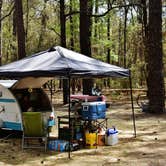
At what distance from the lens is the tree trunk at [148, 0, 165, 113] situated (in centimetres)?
1616

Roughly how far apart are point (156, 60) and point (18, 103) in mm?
7409

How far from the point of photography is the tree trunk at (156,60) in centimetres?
1616

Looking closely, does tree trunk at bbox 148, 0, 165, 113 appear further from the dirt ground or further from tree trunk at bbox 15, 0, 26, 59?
tree trunk at bbox 15, 0, 26, 59

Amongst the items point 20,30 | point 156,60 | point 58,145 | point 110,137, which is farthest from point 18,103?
point 20,30

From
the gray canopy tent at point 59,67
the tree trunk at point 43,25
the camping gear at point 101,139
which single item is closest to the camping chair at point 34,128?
the gray canopy tent at point 59,67

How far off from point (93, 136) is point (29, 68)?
→ 2.18 meters

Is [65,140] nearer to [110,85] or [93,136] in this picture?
[93,136]

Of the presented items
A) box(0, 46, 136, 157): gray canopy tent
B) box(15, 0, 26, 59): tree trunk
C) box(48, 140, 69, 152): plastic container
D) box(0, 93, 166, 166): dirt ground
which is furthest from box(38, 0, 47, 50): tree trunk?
box(48, 140, 69, 152): plastic container

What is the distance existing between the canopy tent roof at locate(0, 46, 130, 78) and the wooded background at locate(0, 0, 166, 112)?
6.59 meters

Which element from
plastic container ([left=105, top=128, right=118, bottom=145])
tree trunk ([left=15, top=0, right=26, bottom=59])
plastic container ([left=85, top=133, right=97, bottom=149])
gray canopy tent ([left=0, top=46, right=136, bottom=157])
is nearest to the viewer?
gray canopy tent ([left=0, top=46, right=136, bottom=157])

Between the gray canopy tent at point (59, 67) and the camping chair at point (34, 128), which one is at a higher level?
the gray canopy tent at point (59, 67)

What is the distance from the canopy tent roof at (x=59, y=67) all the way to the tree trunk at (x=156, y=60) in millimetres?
6294

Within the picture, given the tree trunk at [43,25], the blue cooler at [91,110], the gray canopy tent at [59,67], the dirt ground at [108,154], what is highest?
the tree trunk at [43,25]

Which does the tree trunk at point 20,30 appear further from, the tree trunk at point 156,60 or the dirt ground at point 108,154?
the dirt ground at point 108,154
